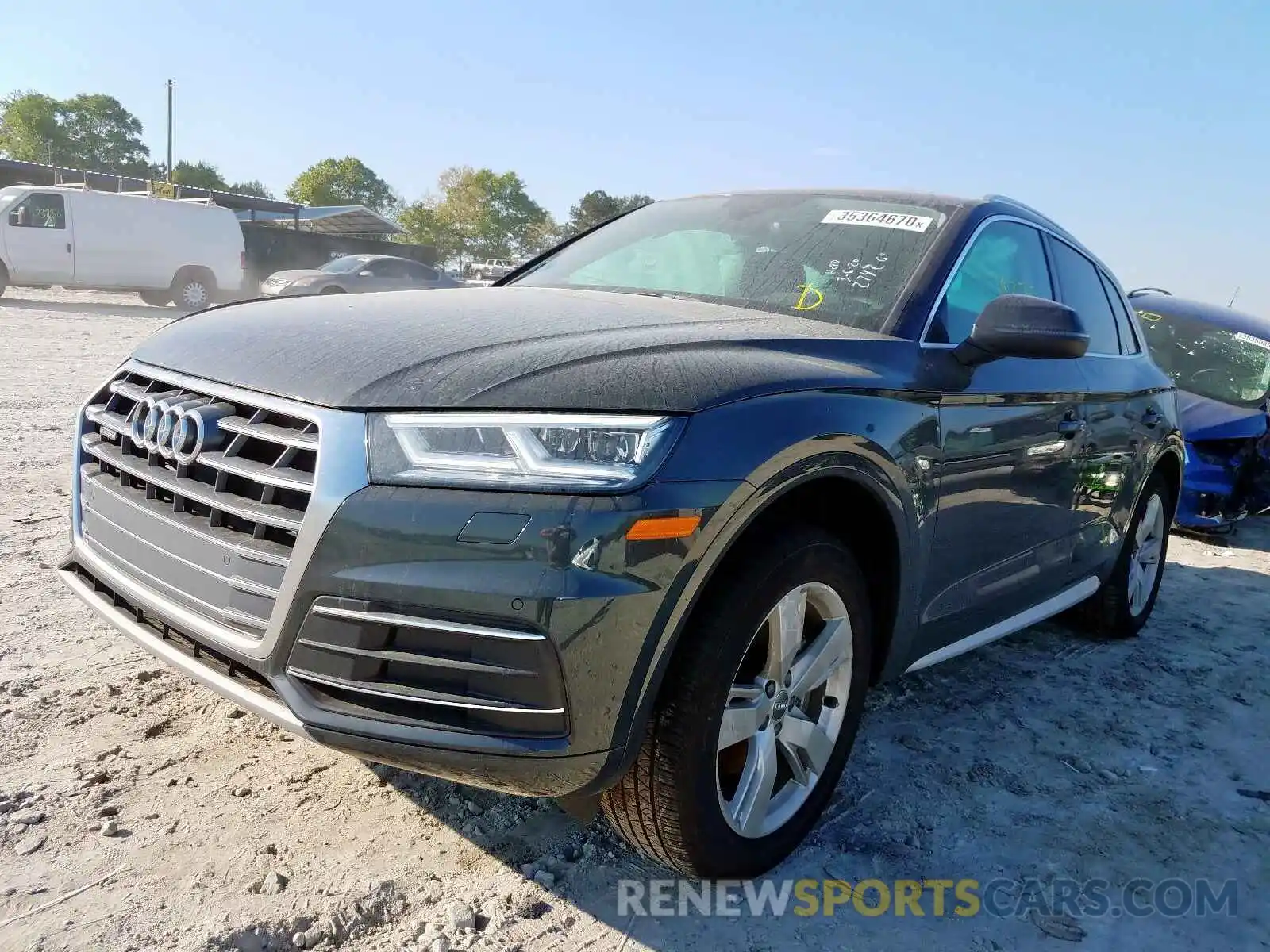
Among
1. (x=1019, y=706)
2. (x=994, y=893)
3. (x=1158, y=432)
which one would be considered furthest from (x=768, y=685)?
(x=1158, y=432)

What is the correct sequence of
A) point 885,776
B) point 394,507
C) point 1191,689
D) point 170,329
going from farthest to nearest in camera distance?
point 1191,689 < point 885,776 < point 170,329 < point 394,507

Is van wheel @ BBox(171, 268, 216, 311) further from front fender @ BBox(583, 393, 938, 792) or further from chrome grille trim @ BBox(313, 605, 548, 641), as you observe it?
chrome grille trim @ BBox(313, 605, 548, 641)

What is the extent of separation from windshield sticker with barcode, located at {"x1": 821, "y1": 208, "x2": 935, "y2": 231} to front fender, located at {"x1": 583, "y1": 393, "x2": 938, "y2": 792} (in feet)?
2.53

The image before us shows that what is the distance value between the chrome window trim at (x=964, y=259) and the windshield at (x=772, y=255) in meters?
0.11

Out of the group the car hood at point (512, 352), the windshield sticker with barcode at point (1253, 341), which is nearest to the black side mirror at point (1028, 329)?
the car hood at point (512, 352)

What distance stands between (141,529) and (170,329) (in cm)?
64

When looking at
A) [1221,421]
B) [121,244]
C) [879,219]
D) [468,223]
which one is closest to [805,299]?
[879,219]

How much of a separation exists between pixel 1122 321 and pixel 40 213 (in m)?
18.4

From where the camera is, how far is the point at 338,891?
2.09 meters

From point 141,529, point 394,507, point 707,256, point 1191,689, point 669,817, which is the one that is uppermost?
point 707,256

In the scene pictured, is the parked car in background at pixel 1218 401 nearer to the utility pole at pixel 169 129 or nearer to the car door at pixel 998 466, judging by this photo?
the car door at pixel 998 466

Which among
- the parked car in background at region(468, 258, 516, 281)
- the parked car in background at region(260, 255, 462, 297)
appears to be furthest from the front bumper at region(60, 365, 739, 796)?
the parked car in background at region(260, 255, 462, 297)

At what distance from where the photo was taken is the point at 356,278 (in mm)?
19016

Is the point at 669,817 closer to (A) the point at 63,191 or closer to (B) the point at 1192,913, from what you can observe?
(B) the point at 1192,913
